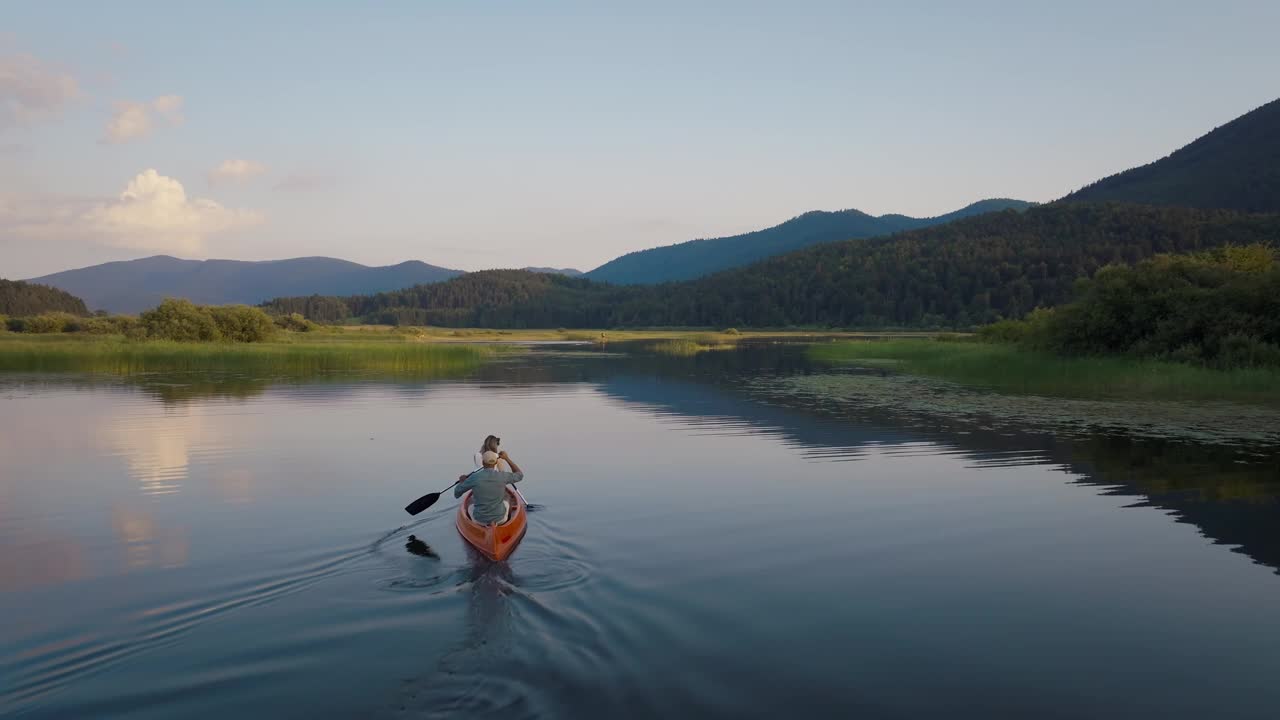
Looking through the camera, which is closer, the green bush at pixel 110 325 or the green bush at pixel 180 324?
the green bush at pixel 180 324

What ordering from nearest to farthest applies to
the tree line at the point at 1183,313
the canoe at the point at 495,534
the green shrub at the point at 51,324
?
1. the canoe at the point at 495,534
2. the tree line at the point at 1183,313
3. the green shrub at the point at 51,324

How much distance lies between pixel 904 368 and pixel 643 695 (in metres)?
53.7

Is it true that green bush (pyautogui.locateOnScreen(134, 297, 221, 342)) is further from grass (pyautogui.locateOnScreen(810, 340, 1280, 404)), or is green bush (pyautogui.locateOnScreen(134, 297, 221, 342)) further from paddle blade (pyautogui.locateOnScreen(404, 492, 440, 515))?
paddle blade (pyautogui.locateOnScreen(404, 492, 440, 515))

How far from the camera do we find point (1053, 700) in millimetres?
7965

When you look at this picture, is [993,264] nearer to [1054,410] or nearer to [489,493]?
[1054,410]

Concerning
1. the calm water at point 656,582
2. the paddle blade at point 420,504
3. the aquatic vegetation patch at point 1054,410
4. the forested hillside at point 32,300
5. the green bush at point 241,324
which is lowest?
the aquatic vegetation patch at point 1054,410

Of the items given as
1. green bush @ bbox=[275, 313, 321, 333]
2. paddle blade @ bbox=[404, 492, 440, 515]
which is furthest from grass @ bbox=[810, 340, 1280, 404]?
green bush @ bbox=[275, 313, 321, 333]

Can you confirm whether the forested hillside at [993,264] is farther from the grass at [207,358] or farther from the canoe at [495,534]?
the canoe at [495,534]

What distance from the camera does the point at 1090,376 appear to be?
42.7 metres

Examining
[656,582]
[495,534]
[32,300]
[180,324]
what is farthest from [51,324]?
[32,300]

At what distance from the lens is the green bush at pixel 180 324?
68188 millimetres

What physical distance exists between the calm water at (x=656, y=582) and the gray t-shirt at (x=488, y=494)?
0.78 m

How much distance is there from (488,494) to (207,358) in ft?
183


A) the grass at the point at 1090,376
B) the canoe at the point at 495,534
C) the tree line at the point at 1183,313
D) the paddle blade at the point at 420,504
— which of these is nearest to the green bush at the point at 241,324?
the grass at the point at 1090,376
